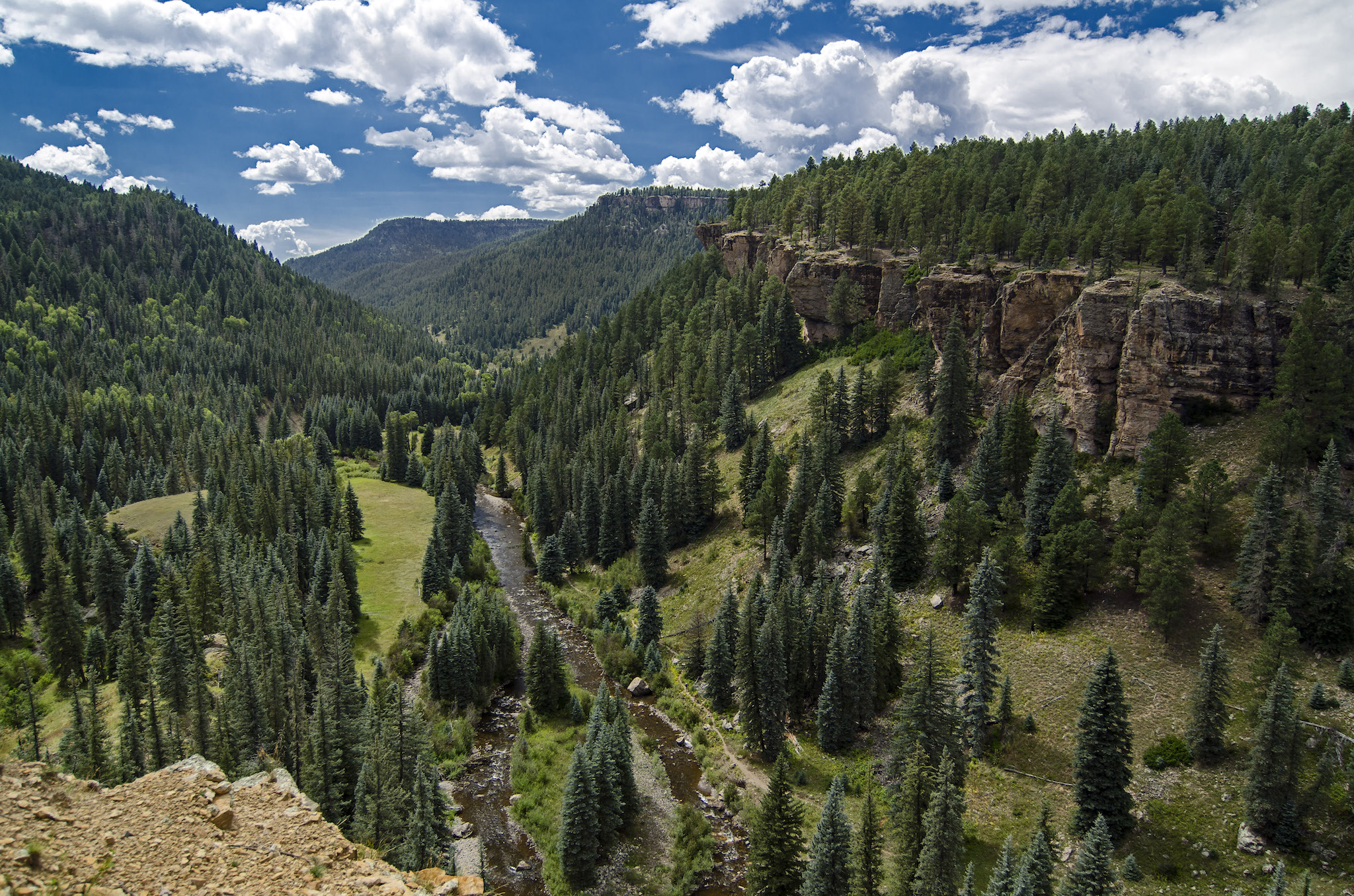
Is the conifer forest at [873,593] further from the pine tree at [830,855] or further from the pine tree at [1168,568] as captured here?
the pine tree at [1168,568]

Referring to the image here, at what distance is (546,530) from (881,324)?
71.4 m

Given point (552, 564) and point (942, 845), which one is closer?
point (942, 845)

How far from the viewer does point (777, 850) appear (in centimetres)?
4409

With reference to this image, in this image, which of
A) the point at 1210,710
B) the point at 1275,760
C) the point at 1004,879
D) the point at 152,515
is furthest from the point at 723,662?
the point at 152,515

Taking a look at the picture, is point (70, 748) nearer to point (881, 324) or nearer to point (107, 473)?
point (107, 473)

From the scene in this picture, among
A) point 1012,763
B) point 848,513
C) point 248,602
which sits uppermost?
point 848,513

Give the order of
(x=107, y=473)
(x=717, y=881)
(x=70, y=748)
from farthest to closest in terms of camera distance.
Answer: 1. (x=107, y=473)
2. (x=70, y=748)
3. (x=717, y=881)

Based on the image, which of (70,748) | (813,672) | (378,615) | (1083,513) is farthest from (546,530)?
(1083,513)

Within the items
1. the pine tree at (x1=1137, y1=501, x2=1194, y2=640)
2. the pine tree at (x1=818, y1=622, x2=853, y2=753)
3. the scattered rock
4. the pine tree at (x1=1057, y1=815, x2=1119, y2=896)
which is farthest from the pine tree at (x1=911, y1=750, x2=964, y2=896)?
the pine tree at (x1=1137, y1=501, x2=1194, y2=640)

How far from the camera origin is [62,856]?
15867 mm

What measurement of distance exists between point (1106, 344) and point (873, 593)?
42324 mm

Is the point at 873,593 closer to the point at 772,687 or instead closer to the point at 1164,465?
the point at 772,687

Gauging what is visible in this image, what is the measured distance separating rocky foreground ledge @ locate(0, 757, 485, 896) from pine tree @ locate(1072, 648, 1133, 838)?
45.2 meters

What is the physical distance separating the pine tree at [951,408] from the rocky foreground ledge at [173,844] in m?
84.2
